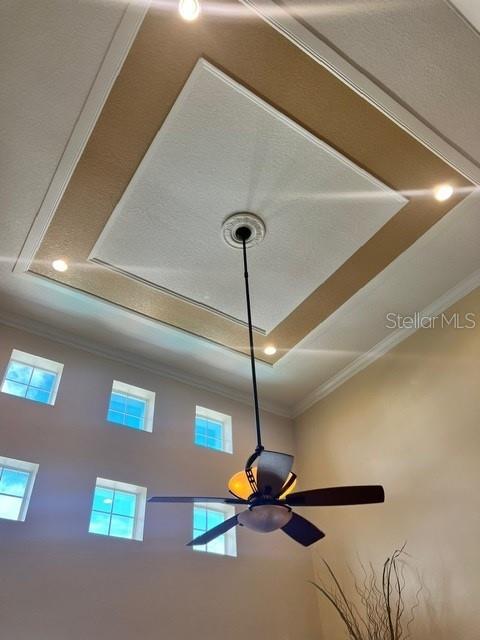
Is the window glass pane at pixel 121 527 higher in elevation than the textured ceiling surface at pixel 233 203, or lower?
lower

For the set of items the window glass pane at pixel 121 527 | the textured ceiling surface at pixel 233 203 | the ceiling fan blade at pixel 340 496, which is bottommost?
the ceiling fan blade at pixel 340 496

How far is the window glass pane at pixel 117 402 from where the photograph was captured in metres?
4.48

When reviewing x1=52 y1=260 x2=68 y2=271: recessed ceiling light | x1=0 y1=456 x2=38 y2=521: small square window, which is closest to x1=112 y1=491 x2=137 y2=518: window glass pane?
x1=0 y1=456 x2=38 y2=521: small square window

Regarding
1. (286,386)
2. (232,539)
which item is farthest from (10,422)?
(286,386)

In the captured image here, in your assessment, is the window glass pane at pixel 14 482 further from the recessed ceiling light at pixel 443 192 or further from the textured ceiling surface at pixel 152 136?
the recessed ceiling light at pixel 443 192

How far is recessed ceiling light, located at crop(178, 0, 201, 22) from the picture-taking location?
2537 mm

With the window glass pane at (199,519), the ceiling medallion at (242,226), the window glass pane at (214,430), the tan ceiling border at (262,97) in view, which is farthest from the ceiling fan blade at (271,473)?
the window glass pane at (214,430)

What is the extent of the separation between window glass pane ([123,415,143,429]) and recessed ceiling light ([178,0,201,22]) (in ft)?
10.5

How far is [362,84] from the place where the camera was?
2.88m

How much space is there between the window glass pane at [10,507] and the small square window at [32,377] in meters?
0.81

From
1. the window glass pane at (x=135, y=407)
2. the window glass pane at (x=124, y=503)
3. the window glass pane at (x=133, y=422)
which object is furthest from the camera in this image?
the window glass pane at (x=135, y=407)

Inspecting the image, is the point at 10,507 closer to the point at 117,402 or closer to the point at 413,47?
the point at 117,402

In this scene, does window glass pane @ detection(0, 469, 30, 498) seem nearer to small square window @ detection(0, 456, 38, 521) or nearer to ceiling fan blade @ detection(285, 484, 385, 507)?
small square window @ detection(0, 456, 38, 521)

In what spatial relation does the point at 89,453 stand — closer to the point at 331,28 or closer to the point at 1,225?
the point at 1,225
